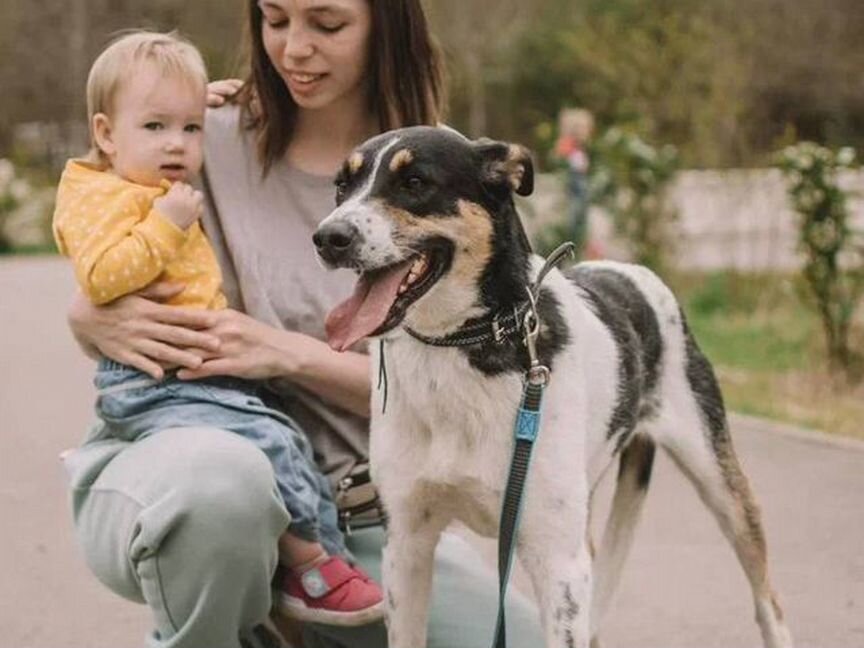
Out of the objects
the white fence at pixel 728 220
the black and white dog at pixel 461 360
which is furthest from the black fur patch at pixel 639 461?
the white fence at pixel 728 220

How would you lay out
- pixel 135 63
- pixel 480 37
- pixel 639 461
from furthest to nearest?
pixel 480 37 < pixel 639 461 < pixel 135 63

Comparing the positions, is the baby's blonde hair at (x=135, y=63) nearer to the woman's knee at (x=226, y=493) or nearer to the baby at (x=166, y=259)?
the baby at (x=166, y=259)

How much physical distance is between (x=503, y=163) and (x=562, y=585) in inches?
37.8

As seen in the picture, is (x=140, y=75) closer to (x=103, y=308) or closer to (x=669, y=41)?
(x=103, y=308)

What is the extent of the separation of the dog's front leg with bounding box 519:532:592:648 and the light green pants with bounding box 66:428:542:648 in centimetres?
63

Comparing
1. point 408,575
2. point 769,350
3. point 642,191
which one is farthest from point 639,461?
point 642,191

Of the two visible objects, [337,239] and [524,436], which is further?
[524,436]

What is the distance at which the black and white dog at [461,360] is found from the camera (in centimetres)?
375

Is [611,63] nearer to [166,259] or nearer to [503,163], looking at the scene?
[166,259]

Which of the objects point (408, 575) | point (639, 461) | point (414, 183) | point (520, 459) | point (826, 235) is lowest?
point (826, 235)

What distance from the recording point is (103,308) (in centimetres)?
445

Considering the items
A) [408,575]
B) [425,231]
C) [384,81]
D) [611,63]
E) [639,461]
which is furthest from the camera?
[611,63]

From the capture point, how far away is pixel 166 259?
4.38 metres

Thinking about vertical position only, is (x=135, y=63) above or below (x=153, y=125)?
above
